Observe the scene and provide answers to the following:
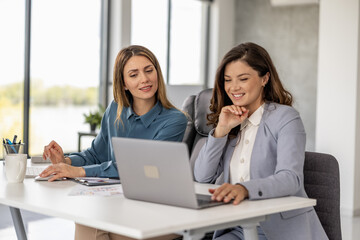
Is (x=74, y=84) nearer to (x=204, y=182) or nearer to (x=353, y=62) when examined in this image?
(x=353, y=62)

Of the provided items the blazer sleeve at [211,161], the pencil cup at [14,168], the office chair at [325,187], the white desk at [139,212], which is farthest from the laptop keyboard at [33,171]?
the office chair at [325,187]

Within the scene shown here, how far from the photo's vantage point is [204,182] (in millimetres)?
2156

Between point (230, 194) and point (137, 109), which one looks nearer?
point (230, 194)

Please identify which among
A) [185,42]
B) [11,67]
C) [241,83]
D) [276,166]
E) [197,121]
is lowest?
[276,166]

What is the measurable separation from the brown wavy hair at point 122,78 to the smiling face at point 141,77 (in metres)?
0.02

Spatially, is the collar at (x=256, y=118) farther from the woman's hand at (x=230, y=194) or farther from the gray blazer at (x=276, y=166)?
the woman's hand at (x=230, y=194)

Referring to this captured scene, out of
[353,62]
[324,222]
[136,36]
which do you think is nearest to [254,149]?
[324,222]

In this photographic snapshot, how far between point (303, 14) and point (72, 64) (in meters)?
3.25

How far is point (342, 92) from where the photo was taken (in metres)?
5.08

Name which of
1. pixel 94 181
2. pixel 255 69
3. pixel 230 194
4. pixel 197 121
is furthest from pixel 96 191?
pixel 197 121

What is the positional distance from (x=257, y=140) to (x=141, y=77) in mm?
630

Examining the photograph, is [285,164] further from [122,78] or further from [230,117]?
[122,78]

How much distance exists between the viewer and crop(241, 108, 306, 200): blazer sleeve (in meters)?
1.72

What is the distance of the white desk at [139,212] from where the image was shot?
→ 1323mm
